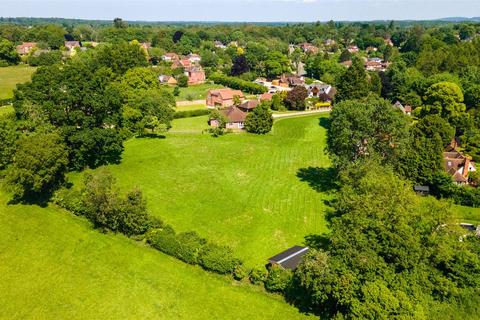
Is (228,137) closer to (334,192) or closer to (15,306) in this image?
(334,192)

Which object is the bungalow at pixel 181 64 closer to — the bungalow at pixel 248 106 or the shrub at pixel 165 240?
the bungalow at pixel 248 106

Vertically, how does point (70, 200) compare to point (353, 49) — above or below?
below

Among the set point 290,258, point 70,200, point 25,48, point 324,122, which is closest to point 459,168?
point 324,122

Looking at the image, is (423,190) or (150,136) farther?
(150,136)

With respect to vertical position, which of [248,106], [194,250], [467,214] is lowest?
[467,214]

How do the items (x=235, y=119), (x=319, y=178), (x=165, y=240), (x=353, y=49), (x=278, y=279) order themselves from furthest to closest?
1. (x=353, y=49)
2. (x=235, y=119)
3. (x=319, y=178)
4. (x=165, y=240)
5. (x=278, y=279)

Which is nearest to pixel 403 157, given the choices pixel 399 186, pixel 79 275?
pixel 399 186

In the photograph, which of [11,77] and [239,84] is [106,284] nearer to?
[239,84]

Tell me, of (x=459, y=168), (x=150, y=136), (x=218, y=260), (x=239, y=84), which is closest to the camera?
(x=218, y=260)
